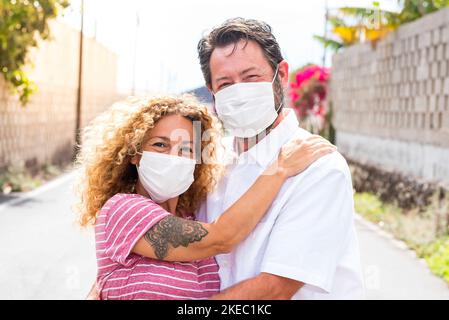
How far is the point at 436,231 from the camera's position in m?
8.73

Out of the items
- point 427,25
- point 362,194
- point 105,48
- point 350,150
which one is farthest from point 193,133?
point 105,48

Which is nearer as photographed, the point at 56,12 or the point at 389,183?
the point at 389,183

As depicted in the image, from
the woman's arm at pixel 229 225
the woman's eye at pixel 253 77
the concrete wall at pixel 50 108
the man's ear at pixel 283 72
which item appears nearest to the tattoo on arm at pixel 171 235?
the woman's arm at pixel 229 225

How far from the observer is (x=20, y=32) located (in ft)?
48.3

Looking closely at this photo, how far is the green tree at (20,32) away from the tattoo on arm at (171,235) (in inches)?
478

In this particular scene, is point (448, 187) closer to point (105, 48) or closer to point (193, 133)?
point (193, 133)

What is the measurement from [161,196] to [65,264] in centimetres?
495

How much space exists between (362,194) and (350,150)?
3.34 m

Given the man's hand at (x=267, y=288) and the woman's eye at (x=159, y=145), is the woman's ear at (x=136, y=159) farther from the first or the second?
the man's hand at (x=267, y=288)

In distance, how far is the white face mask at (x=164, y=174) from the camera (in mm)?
2932

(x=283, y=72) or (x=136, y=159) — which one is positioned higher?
(x=283, y=72)

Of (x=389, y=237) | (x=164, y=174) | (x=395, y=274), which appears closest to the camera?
(x=164, y=174)

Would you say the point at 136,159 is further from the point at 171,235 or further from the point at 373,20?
the point at 373,20

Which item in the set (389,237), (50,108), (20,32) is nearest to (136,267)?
(389,237)
